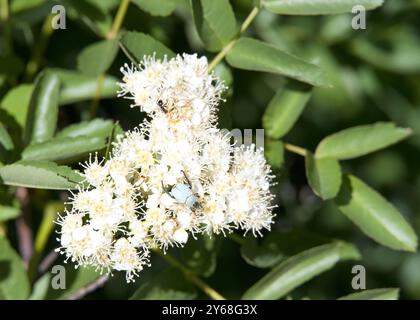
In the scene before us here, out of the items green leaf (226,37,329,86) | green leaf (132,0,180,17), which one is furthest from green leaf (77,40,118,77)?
green leaf (226,37,329,86)

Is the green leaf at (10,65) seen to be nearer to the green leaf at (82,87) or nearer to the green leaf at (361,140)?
the green leaf at (82,87)

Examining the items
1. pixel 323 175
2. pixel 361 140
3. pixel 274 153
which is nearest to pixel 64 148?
pixel 274 153

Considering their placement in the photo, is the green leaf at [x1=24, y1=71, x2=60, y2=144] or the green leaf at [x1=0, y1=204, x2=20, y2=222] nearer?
the green leaf at [x1=0, y1=204, x2=20, y2=222]

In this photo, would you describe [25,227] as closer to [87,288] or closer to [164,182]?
[87,288]

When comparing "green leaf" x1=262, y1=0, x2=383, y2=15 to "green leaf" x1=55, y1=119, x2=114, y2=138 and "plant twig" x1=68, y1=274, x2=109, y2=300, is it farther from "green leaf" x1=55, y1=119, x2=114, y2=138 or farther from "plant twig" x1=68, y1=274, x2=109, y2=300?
"plant twig" x1=68, y1=274, x2=109, y2=300

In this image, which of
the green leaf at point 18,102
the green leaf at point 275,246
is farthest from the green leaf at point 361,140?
the green leaf at point 18,102

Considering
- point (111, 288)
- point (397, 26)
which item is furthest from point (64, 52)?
point (397, 26)
